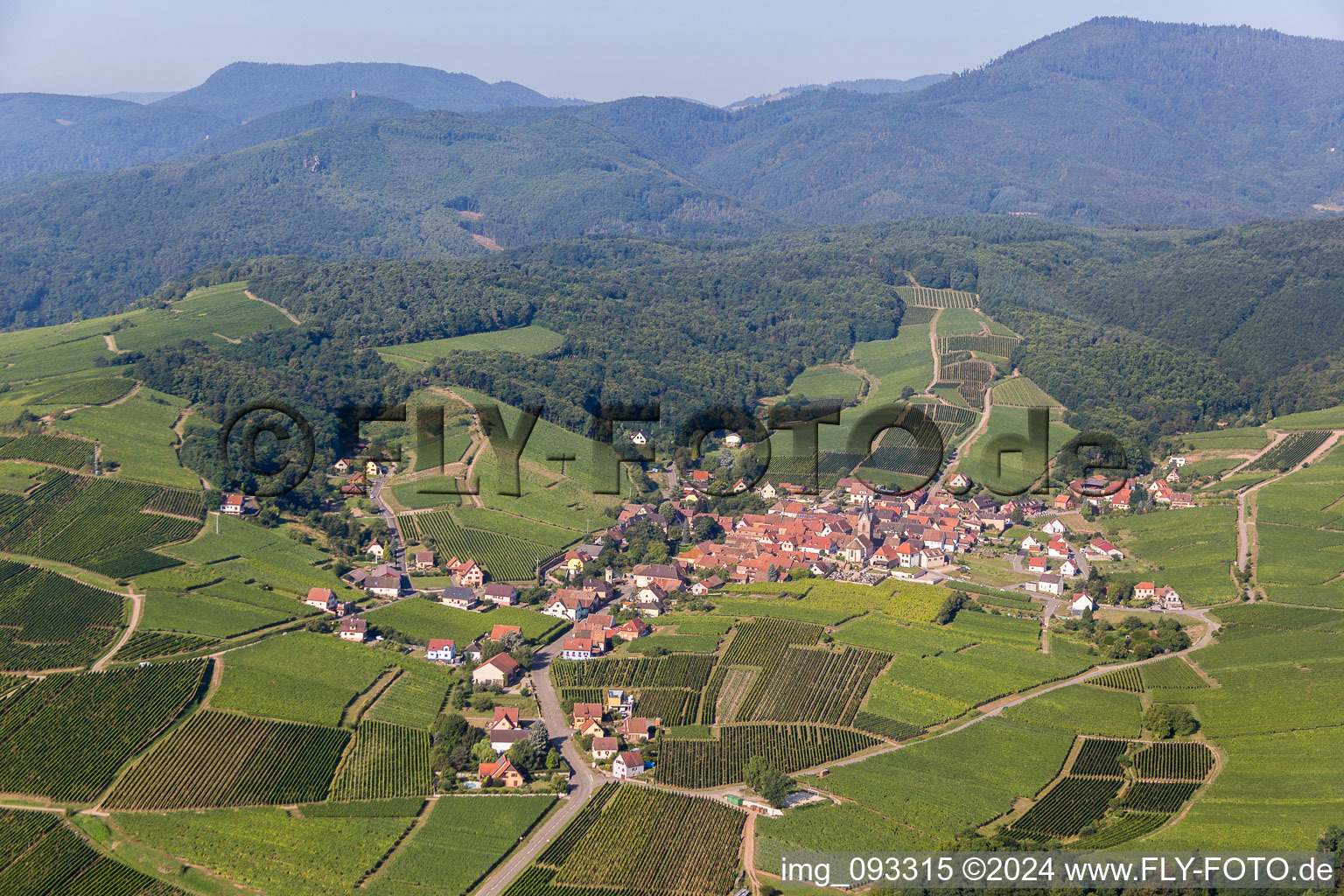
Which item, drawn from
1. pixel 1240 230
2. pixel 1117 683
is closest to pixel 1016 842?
pixel 1117 683

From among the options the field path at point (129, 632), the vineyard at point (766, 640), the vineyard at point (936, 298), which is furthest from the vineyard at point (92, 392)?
the vineyard at point (936, 298)

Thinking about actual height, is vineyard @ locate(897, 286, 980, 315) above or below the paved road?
above

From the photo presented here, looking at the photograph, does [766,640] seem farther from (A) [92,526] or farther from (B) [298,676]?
(A) [92,526]

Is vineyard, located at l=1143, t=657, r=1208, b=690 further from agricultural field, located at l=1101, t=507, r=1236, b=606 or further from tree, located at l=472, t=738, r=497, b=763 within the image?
tree, located at l=472, t=738, r=497, b=763

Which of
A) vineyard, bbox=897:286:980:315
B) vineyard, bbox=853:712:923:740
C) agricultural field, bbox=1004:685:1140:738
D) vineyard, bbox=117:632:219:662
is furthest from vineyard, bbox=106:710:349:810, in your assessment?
vineyard, bbox=897:286:980:315

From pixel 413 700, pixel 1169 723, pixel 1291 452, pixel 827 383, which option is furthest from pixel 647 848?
pixel 827 383

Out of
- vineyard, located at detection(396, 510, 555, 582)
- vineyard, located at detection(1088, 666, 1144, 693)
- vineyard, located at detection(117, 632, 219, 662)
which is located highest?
vineyard, located at detection(117, 632, 219, 662)
